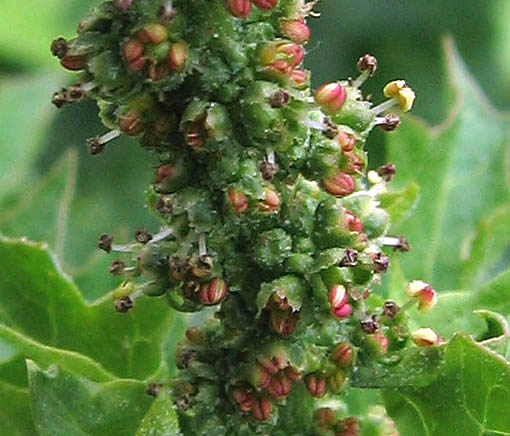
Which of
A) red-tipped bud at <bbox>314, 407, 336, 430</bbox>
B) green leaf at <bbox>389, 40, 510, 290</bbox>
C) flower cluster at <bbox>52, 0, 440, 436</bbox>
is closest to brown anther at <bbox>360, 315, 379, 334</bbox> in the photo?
flower cluster at <bbox>52, 0, 440, 436</bbox>

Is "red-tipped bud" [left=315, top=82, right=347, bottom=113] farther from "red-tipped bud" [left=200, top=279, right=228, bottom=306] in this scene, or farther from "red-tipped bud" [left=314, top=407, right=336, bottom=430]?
"red-tipped bud" [left=314, top=407, right=336, bottom=430]

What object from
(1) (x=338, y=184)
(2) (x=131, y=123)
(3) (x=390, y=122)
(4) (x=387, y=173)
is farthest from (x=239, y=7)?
(4) (x=387, y=173)

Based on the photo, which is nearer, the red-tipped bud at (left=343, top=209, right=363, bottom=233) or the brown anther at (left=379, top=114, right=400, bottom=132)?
the red-tipped bud at (left=343, top=209, right=363, bottom=233)

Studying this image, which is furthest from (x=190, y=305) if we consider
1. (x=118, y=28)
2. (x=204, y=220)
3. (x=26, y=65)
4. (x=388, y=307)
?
(x=26, y=65)

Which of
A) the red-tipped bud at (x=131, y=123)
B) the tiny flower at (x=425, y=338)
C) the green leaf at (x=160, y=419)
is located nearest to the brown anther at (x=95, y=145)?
the red-tipped bud at (x=131, y=123)

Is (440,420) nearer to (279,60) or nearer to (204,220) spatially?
(204,220)
